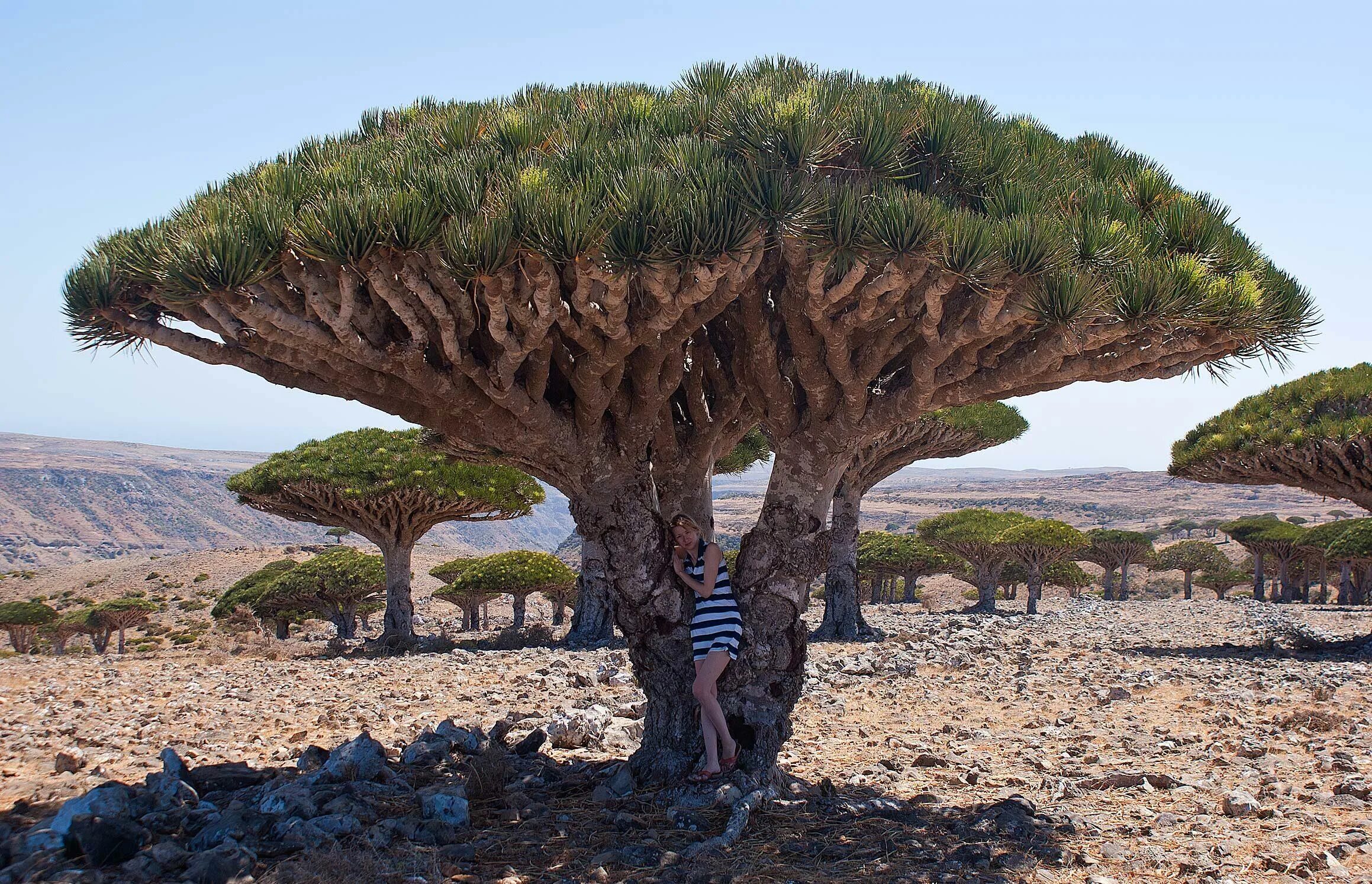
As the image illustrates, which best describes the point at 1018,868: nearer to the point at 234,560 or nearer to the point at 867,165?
the point at 867,165

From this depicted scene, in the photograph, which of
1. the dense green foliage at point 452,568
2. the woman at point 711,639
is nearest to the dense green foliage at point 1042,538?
the dense green foliage at point 452,568

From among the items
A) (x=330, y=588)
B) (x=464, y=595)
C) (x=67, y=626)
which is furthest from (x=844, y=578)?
(x=67, y=626)

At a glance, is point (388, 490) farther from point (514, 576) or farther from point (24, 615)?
point (24, 615)

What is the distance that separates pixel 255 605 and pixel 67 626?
7.81 m

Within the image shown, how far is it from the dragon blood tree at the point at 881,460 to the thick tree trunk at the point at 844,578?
11 millimetres

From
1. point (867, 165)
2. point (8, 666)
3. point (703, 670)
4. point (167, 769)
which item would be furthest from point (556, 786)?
point (8, 666)

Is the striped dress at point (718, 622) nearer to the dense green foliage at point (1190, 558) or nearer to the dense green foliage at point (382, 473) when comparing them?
the dense green foliage at point (382, 473)

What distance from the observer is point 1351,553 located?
3378 centimetres

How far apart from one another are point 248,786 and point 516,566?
2517 centimetres

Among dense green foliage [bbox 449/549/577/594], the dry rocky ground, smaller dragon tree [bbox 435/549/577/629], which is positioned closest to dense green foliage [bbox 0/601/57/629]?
smaller dragon tree [bbox 435/549/577/629]

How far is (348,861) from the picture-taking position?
→ 14.7 ft

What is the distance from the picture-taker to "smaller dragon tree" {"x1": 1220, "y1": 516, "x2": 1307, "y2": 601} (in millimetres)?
39406

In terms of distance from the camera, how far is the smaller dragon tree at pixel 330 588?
31906 millimetres

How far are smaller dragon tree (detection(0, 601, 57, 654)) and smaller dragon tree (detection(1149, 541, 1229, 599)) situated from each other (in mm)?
50633
